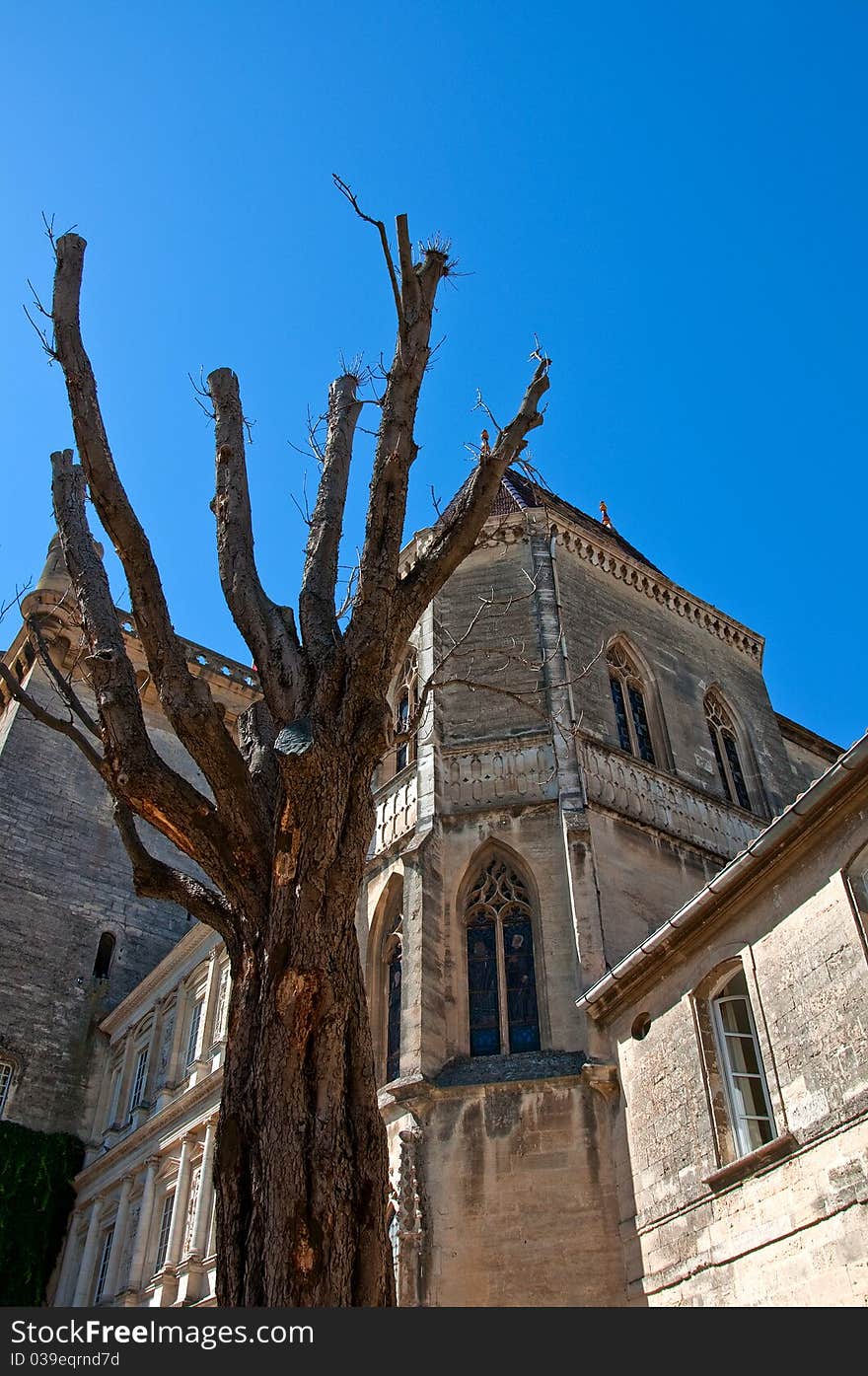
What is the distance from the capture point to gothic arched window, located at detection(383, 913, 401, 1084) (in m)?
13.2

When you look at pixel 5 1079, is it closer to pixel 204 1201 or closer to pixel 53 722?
pixel 204 1201

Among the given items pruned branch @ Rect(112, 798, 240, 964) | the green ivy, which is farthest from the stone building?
pruned branch @ Rect(112, 798, 240, 964)

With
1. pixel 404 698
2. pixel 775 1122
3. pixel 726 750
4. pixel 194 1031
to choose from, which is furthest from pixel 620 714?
pixel 194 1031

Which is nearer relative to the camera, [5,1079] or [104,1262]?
[104,1262]

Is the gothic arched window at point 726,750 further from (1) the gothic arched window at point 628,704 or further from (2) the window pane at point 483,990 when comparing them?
(2) the window pane at point 483,990

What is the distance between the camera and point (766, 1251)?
8727mm

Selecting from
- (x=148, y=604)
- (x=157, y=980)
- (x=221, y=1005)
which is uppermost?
(x=157, y=980)

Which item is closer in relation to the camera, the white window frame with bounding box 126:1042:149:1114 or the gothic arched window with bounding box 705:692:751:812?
the gothic arched window with bounding box 705:692:751:812

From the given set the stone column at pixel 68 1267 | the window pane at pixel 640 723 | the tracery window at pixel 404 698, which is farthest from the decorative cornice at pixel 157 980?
the window pane at pixel 640 723

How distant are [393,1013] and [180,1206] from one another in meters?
5.96

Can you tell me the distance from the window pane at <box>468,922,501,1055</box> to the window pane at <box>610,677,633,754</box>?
3943 millimetres

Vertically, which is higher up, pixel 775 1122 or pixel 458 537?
pixel 458 537

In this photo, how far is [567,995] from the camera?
12.8m

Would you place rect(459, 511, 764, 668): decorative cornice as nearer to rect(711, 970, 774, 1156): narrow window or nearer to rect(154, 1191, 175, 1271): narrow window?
rect(711, 970, 774, 1156): narrow window
